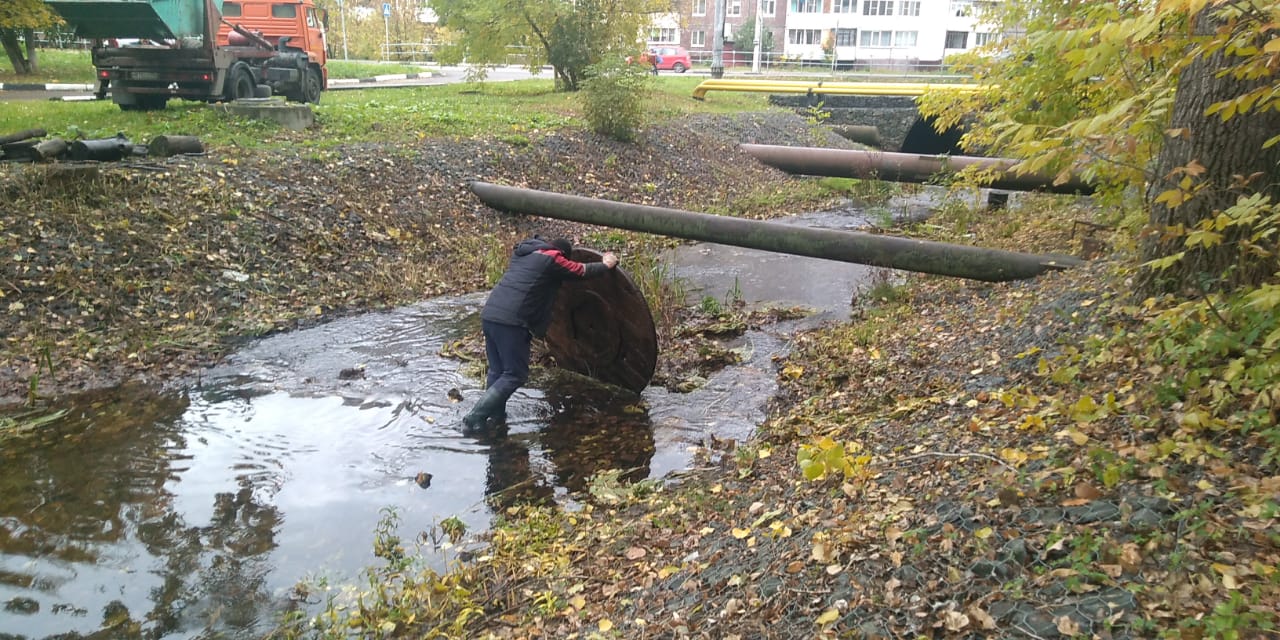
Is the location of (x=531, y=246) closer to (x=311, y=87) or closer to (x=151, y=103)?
(x=151, y=103)

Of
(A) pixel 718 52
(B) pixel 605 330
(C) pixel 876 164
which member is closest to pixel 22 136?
(B) pixel 605 330

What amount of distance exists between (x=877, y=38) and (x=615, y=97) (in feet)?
175

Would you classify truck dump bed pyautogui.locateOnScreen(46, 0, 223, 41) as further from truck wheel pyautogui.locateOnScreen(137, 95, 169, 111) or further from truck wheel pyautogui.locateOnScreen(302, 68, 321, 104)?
truck wheel pyautogui.locateOnScreen(302, 68, 321, 104)

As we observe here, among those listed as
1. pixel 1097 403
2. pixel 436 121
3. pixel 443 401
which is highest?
pixel 436 121

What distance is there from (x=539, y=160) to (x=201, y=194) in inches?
245

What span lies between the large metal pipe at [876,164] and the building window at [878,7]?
5020cm

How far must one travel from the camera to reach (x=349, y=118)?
15734 mm

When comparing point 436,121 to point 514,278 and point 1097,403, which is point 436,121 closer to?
point 514,278

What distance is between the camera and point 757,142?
21.6 metres

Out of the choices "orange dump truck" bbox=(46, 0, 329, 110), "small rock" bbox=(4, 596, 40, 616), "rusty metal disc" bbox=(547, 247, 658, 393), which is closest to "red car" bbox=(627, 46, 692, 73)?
"orange dump truck" bbox=(46, 0, 329, 110)

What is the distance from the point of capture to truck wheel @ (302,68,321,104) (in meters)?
20.1

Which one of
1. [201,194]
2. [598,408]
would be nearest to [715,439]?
[598,408]

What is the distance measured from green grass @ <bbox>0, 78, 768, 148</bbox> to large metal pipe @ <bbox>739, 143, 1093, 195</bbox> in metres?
3.87

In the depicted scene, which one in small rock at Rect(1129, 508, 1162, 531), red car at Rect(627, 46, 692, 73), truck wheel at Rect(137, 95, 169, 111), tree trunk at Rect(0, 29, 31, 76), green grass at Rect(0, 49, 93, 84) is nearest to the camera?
small rock at Rect(1129, 508, 1162, 531)
